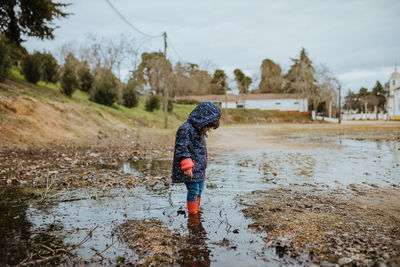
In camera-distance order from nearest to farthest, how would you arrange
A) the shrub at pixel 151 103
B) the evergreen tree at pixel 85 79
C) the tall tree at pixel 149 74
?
the evergreen tree at pixel 85 79, the shrub at pixel 151 103, the tall tree at pixel 149 74

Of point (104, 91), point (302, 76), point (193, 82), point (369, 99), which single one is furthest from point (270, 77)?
point (104, 91)

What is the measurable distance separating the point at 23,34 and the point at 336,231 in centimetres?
1510

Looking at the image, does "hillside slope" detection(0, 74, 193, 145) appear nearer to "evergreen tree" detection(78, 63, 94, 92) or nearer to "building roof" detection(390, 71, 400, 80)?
→ "evergreen tree" detection(78, 63, 94, 92)

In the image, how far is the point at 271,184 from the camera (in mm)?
5871

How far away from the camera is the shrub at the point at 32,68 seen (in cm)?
2094

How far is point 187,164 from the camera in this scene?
145 inches

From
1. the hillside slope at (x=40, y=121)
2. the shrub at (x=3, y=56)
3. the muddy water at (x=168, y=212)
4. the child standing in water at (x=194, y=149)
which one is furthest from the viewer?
the shrub at (x=3, y=56)

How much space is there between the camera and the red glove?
145 inches

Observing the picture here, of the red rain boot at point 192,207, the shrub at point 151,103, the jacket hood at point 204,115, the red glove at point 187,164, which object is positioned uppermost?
the shrub at point 151,103

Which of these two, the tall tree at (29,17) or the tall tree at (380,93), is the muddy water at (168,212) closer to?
the tall tree at (29,17)

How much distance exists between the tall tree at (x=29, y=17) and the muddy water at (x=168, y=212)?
30.1ft

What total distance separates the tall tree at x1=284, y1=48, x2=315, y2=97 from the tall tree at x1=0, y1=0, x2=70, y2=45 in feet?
194

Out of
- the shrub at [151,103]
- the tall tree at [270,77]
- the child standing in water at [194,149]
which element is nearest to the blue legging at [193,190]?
the child standing in water at [194,149]

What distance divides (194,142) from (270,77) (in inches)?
3472
